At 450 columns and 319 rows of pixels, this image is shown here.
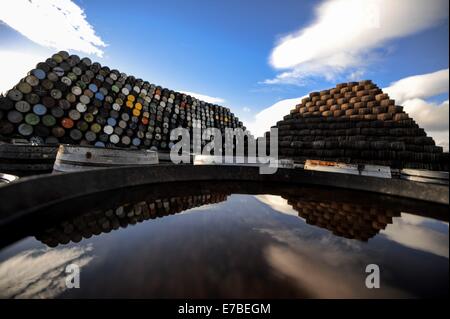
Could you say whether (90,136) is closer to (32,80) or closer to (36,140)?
(36,140)

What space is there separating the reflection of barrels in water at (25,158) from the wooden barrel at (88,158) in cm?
236

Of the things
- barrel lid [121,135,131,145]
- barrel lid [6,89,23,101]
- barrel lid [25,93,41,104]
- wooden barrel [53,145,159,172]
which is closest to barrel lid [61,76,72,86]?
barrel lid [25,93,41,104]

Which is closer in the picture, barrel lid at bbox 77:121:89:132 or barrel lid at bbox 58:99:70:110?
barrel lid at bbox 58:99:70:110

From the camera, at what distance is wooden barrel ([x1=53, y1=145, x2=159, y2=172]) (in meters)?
2.88

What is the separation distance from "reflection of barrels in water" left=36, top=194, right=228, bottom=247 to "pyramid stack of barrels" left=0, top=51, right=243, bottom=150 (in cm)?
746

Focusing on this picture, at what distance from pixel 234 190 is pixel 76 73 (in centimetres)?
943

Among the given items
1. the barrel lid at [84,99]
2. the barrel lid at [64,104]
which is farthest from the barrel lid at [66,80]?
the barrel lid at [64,104]

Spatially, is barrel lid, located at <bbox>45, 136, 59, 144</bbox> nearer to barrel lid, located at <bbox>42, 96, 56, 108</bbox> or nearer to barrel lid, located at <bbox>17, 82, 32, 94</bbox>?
barrel lid, located at <bbox>42, 96, 56, 108</bbox>

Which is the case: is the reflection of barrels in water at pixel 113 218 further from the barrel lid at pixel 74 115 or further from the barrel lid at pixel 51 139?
the barrel lid at pixel 74 115

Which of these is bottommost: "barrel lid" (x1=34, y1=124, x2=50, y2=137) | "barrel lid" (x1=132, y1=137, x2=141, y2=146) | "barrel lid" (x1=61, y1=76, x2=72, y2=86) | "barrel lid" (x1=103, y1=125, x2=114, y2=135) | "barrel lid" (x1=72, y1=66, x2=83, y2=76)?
"barrel lid" (x1=132, y1=137, x2=141, y2=146)

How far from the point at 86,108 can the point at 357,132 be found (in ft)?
42.5

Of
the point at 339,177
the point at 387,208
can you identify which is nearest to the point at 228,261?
the point at 387,208

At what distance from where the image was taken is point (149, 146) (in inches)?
A: 443

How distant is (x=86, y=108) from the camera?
28.9ft
